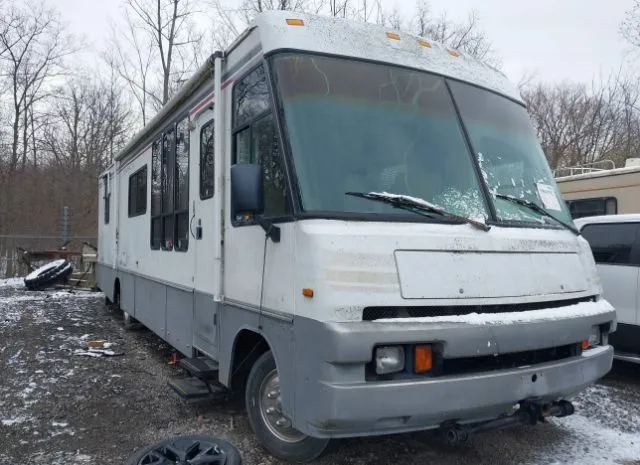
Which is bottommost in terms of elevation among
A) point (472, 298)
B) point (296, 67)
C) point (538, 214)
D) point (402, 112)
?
point (472, 298)

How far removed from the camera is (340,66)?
3688 millimetres

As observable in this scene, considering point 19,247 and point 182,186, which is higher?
point 182,186

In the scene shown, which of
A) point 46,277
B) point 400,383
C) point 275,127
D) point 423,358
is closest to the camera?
point 400,383

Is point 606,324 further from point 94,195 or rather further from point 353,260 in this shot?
point 94,195

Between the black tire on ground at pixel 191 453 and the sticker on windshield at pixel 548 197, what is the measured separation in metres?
2.76

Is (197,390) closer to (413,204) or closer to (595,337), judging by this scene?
(413,204)

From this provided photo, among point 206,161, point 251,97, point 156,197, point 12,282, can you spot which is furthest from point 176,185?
point 12,282

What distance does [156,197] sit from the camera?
6.79 metres

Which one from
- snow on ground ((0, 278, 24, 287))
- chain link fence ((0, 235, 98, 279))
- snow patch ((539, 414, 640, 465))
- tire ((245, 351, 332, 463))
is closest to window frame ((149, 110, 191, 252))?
tire ((245, 351, 332, 463))

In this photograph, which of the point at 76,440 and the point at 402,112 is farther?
the point at 76,440

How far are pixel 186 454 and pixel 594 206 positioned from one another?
7.77 meters

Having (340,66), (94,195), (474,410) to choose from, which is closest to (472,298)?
(474,410)

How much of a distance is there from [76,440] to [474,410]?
3030 mm

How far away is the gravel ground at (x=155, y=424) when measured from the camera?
398cm
